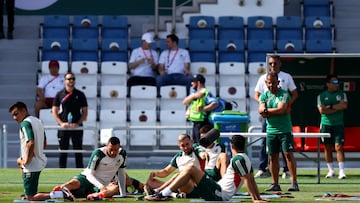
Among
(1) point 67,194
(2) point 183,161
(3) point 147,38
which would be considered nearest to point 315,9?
(3) point 147,38

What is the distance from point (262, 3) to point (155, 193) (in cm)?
1441

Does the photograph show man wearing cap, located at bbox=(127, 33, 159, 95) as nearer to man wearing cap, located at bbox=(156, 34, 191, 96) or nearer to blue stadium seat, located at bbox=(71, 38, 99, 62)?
man wearing cap, located at bbox=(156, 34, 191, 96)

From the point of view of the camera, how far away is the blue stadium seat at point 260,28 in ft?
97.6

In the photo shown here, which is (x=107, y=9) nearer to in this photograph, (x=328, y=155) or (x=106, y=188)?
(x=328, y=155)

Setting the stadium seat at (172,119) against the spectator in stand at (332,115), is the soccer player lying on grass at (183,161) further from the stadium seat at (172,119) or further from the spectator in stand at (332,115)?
the stadium seat at (172,119)

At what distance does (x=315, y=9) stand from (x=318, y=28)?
3.16ft

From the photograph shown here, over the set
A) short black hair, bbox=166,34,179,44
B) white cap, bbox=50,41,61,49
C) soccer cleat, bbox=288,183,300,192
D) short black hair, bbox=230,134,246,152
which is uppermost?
short black hair, bbox=166,34,179,44

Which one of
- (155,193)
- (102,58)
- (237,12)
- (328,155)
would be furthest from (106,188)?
(237,12)

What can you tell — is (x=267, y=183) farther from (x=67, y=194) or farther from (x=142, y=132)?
(x=142, y=132)

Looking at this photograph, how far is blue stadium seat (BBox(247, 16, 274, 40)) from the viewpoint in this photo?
29.7 meters

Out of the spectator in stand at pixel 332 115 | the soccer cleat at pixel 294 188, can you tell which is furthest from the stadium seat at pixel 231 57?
the soccer cleat at pixel 294 188

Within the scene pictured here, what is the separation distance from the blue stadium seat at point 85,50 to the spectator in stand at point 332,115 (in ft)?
27.0

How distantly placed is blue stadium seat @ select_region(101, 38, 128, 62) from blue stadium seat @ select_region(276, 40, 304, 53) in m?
3.63

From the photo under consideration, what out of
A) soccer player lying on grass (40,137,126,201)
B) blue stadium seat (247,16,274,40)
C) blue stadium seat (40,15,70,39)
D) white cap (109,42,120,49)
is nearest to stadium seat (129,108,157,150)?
white cap (109,42,120,49)
